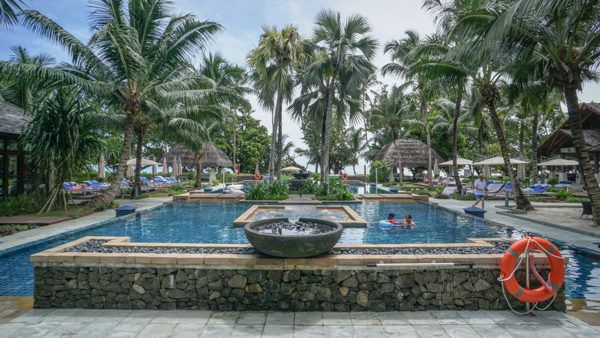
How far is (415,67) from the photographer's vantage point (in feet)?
41.1

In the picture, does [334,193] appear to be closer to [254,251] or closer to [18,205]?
[254,251]

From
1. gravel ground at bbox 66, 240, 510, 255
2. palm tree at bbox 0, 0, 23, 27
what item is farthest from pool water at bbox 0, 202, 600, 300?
palm tree at bbox 0, 0, 23, 27

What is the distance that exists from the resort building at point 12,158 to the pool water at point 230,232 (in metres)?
4.82

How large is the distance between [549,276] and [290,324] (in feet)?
10.7

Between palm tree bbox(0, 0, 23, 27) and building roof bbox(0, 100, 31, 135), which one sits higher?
palm tree bbox(0, 0, 23, 27)

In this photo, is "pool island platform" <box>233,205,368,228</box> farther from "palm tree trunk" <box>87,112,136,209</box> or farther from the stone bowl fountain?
the stone bowl fountain

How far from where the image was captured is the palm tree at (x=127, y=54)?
10.9 metres

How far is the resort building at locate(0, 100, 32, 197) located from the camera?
457 inches

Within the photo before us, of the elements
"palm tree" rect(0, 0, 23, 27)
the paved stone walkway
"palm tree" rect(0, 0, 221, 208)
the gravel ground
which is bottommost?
the paved stone walkway

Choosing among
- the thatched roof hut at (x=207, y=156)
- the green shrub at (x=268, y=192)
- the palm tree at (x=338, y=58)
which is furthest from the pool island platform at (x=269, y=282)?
the thatched roof hut at (x=207, y=156)

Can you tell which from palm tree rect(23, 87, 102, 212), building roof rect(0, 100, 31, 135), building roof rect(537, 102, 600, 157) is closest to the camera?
palm tree rect(23, 87, 102, 212)

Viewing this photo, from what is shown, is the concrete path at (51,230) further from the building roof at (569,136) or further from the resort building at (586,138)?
the building roof at (569,136)

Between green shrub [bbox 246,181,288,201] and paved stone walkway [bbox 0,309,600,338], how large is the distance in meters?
11.1

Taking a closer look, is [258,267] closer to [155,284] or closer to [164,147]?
[155,284]
